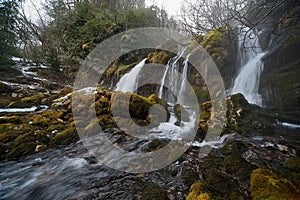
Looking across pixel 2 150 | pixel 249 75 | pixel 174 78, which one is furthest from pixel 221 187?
pixel 174 78

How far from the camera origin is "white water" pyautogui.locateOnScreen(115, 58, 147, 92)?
35.9ft

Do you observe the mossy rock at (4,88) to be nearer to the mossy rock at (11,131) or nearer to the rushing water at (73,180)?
the mossy rock at (11,131)

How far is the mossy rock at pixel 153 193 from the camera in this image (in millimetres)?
2315

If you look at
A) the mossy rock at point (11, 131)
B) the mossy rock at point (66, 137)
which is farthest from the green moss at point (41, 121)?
the mossy rock at point (66, 137)

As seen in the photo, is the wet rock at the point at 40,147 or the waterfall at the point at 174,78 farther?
the waterfall at the point at 174,78

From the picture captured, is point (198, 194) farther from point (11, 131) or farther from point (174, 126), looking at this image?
point (11, 131)

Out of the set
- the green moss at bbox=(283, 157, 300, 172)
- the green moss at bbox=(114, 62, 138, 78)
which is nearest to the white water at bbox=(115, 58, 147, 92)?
the green moss at bbox=(114, 62, 138, 78)

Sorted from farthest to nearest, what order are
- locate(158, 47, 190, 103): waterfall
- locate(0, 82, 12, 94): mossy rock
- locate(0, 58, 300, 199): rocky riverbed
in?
1. locate(0, 82, 12, 94): mossy rock
2. locate(158, 47, 190, 103): waterfall
3. locate(0, 58, 300, 199): rocky riverbed

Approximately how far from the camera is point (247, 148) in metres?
3.48

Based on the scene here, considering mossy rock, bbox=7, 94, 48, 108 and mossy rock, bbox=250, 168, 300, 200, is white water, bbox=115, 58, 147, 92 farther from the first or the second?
mossy rock, bbox=250, 168, 300, 200

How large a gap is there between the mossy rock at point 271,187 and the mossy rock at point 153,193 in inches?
41.0

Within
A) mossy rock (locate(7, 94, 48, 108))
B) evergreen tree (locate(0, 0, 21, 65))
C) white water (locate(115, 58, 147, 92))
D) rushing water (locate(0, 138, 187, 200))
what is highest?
evergreen tree (locate(0, 0, 21, 65))

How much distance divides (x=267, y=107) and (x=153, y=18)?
13345 mm

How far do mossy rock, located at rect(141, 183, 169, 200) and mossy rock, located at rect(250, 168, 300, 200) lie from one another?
3.42ft
